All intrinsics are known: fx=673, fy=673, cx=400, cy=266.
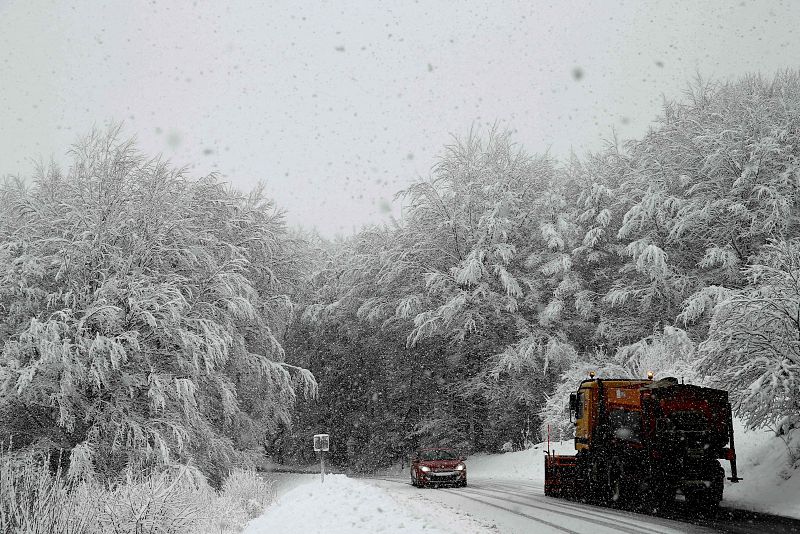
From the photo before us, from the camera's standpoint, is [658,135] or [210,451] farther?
[658,135]

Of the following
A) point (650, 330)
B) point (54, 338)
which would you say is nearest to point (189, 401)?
point (54, 338)

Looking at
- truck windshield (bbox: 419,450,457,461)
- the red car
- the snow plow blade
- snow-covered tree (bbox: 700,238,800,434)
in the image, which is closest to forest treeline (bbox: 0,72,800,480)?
snow-covered tree (bbox: 700,238,800,434)

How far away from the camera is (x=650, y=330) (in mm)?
29500

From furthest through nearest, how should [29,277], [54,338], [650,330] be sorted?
1. [650,330]
2. [29,277]
3. [54,338]

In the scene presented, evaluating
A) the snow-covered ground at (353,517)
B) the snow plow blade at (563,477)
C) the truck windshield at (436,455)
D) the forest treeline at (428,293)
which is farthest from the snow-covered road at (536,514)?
the forest treeline at (428,293)

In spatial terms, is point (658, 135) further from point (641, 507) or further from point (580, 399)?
point (641, 507)

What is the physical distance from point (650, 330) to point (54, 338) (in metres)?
23.3

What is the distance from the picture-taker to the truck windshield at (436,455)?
852 inches

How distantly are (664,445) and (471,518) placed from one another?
161 inches

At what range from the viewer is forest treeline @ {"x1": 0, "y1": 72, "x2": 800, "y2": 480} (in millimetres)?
19781

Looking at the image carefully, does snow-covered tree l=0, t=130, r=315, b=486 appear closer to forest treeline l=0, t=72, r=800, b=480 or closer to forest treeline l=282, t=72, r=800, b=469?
forest treeline l=0, t=72, r=800, b=480

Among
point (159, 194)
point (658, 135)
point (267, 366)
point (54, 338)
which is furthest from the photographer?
point (658, 135)

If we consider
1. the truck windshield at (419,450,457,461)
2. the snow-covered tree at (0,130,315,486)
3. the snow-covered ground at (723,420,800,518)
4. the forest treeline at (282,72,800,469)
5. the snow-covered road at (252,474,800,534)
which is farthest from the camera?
the forest treeline at (282,72,800,469)

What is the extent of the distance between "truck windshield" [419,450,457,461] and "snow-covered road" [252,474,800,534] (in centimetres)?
523
